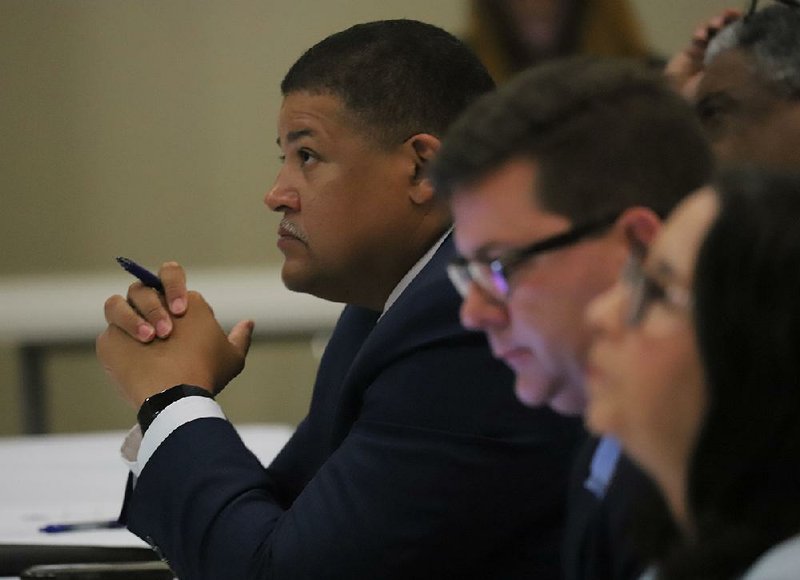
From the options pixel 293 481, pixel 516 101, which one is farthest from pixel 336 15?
pixel 516 101

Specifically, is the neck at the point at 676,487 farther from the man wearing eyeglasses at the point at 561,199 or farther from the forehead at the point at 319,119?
the forehead at the point at 319,119

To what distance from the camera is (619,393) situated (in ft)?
3.08

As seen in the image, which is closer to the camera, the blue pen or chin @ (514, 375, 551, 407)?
chin @ (514, 375, 551, 407)

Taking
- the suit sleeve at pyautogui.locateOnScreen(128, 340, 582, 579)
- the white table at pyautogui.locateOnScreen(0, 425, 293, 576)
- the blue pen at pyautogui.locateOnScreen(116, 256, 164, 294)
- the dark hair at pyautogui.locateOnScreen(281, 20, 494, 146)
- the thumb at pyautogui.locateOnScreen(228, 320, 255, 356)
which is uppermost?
the dark hair at pyautogui.locateOnScreen(281, 20, 494, 146)

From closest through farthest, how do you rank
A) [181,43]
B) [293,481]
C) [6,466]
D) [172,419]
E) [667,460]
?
[667,460]
[172,419]
[293,481]
[6,466]
[181,43]

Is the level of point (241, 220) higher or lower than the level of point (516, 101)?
lower

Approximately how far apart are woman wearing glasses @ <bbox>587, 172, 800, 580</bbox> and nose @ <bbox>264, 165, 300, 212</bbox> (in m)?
0.76

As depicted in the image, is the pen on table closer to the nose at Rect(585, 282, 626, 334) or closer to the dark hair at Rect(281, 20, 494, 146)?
the dark hair at Rect(281, 20, 494, 146)

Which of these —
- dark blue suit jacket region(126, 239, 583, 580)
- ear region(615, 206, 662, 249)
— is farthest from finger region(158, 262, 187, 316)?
ear region(615, 206, 662, 249)

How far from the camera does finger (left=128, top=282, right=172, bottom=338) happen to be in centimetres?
170

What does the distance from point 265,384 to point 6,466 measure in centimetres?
260

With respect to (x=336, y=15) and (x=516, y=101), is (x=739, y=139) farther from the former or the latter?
(x=336, y=15)

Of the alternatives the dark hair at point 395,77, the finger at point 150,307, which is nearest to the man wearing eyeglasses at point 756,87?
the dark hair at point 395,77

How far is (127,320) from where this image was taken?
169 centimetres
